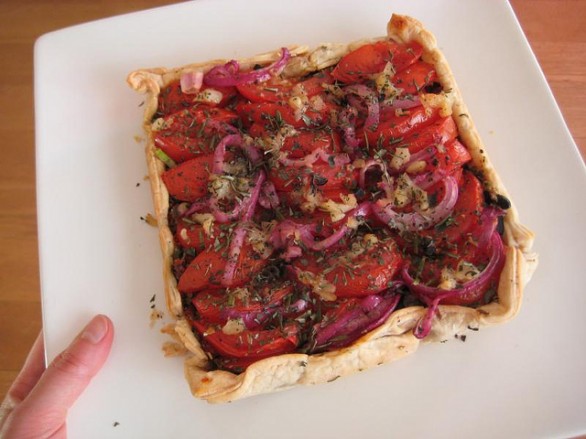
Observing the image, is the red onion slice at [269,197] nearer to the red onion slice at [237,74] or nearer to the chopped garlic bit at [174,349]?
the red onion slice at [237,74]

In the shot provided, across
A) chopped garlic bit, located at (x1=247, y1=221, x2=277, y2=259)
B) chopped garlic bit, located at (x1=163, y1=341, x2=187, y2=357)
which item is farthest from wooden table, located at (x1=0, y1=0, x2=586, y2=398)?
chopped garlic bit, located at (x1=247, y1=221, x2=277, y2=259)

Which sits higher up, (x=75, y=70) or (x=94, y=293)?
(x=75, y=70)

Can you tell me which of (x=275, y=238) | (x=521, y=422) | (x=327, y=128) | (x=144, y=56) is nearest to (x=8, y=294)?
(x=144, y=56)

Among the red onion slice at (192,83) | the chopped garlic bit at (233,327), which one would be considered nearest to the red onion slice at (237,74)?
the red onion slice at (192,83)

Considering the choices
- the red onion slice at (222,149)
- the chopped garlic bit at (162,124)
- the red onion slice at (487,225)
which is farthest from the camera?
the chopped garlic bit at (162,124)

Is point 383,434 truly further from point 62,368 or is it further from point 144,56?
point 144,56

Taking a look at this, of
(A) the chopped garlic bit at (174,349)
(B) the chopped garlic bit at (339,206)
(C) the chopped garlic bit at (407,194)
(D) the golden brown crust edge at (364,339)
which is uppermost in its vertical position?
(C) the chopped garlic bit at (407,194)
